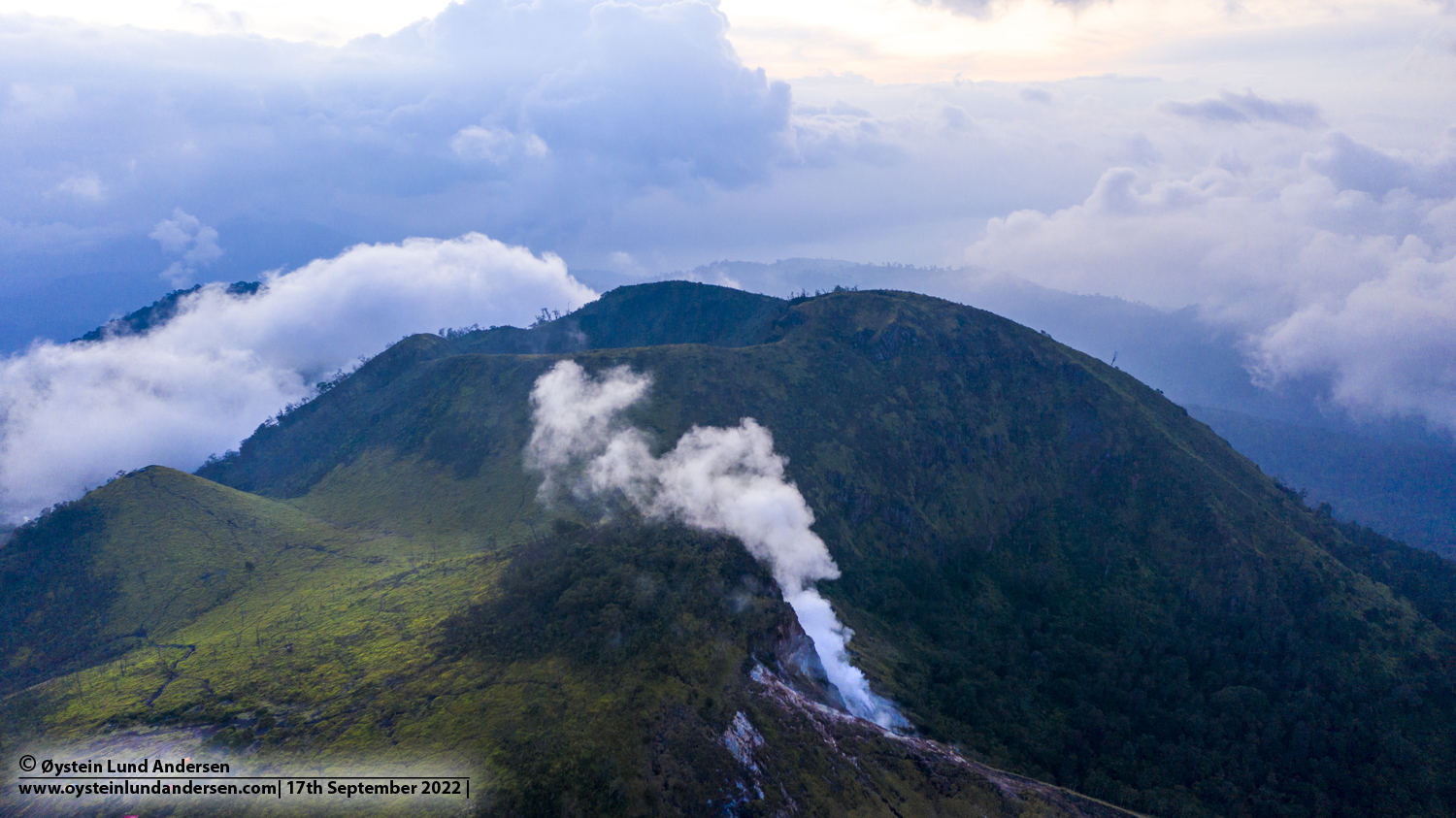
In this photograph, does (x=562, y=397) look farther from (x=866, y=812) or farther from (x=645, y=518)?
(x=866, y=812)

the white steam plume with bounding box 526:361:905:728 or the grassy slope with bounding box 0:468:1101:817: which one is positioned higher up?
the white steam plume with bounding box 526:361:905:728

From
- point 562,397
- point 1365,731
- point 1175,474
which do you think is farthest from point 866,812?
point 1175,474

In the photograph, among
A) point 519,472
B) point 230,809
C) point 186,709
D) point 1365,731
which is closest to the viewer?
point 230,809

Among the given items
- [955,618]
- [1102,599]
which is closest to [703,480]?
[955,618]

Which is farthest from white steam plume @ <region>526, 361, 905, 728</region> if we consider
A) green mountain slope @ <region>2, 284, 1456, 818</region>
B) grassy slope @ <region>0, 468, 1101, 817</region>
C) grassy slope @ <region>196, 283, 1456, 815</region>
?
grassy slope @ <region>0, 468, 1101, 817</region>

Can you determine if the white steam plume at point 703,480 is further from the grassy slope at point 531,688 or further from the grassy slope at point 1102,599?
the grassy slope at point 531,688

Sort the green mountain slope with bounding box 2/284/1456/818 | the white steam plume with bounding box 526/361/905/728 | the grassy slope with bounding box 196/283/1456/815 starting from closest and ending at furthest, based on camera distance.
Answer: the green mountain slope with bounding box 2/284/1456/818 < the grassy slope with bounding box 196/283/1456/815 < the white steam plume with bounding box 526/361/905/728

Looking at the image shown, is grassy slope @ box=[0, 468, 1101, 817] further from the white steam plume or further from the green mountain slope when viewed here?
the white steam plume
